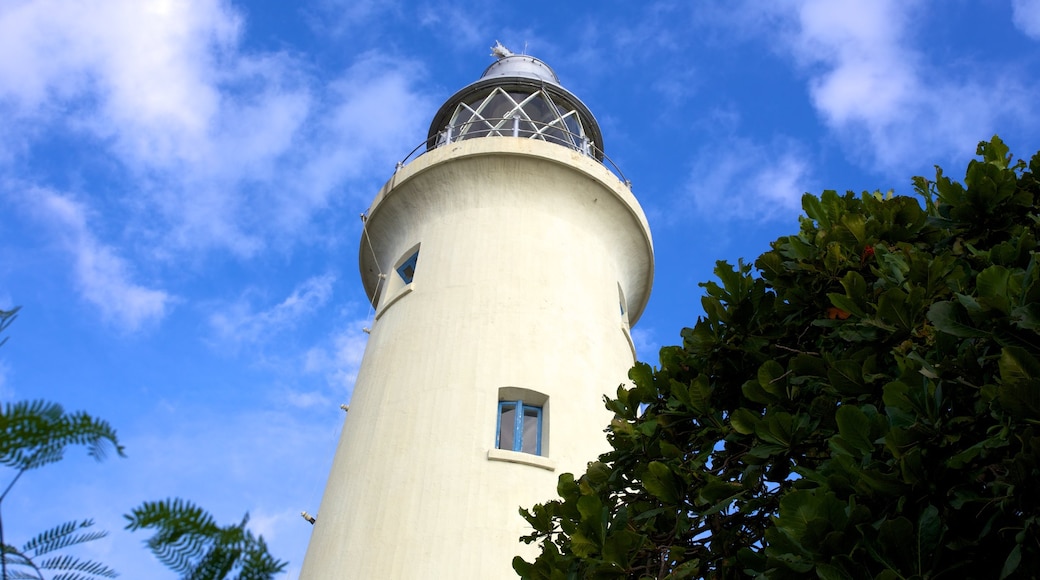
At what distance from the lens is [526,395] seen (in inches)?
413

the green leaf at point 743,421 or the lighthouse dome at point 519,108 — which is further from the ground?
the lighthouse dome at point 519,108

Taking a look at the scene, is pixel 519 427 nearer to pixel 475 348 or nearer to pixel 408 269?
pixel 475 348

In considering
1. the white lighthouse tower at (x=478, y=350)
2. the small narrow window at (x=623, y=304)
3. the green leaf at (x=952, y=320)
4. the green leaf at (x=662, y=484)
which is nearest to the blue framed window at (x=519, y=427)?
the white lighthouse tower at (x=478, y=350)

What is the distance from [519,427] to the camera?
10.2m

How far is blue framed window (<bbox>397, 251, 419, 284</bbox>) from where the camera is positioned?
43.3 ft

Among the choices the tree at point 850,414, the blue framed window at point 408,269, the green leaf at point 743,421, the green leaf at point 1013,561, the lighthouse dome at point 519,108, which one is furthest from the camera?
the lighthouse dome at point 519,108

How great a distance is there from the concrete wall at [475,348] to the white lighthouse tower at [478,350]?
21mm

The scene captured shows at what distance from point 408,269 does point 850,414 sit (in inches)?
395

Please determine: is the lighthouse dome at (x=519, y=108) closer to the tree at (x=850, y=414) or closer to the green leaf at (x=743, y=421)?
the tree at (x=850, y=414)

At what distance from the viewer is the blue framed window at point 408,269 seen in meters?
13.2

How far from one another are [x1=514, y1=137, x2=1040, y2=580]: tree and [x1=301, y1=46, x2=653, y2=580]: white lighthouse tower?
3650mm

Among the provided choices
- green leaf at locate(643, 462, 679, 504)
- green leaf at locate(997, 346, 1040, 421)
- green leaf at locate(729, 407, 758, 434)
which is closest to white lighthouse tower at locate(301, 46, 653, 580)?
green leaf at locate(643, 462, 679, 504)

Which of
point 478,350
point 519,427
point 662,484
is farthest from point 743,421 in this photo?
point 478,350

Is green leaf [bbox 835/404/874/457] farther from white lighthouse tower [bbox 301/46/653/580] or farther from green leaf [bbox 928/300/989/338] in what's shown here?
white lighthouse tower [bbox 301/46/653/580]
